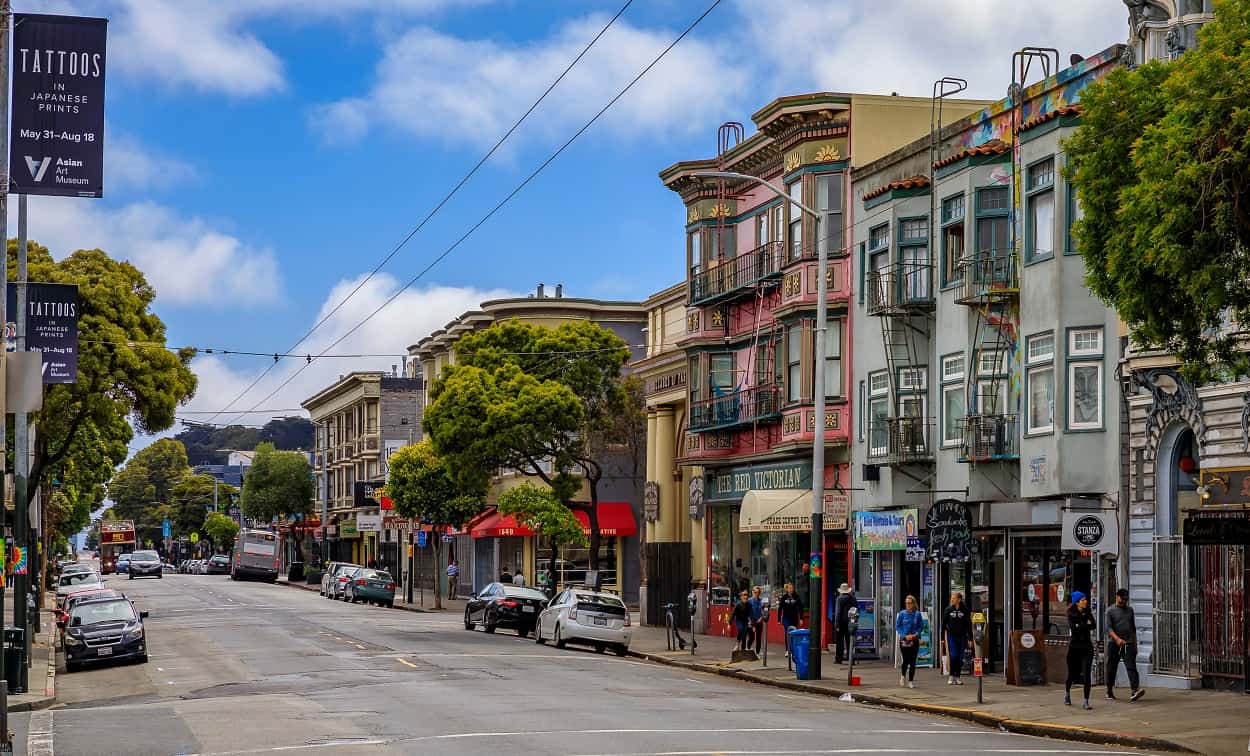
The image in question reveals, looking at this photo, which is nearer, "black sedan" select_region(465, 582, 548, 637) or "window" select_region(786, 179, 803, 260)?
"window" select_region(786, 179, 803, 260)

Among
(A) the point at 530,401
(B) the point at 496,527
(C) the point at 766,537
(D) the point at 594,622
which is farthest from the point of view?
(B) the point at 496,527

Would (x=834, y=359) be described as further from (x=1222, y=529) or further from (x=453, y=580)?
(x=453, y=580)

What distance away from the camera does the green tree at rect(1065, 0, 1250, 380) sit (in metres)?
17.3

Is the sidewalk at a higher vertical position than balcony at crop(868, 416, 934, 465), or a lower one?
lower

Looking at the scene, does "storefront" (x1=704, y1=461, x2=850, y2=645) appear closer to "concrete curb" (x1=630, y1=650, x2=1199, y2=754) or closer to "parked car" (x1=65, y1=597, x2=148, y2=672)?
"concrete curb" (x1=630, y1=650, x2=1199, y2=754)

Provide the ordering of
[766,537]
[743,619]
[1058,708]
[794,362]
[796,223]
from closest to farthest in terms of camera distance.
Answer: [1058,708] → [743,619] → [794,362] → [796,223] → [766,537]

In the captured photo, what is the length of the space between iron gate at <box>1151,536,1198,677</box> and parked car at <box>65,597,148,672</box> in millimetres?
20286

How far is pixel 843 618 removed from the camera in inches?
1307

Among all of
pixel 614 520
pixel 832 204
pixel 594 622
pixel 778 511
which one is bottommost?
pixel 594 622

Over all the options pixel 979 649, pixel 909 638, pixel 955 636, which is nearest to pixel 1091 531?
pixel 979 649

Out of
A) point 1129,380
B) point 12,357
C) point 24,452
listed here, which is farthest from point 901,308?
point 12,357

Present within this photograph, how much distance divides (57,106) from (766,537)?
27333 millimetres

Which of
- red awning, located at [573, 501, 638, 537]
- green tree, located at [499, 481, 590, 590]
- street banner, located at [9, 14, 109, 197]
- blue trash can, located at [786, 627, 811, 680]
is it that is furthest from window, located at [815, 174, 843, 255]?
red awning, located at [573, 501, 638, 537]

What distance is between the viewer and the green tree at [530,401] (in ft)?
171
